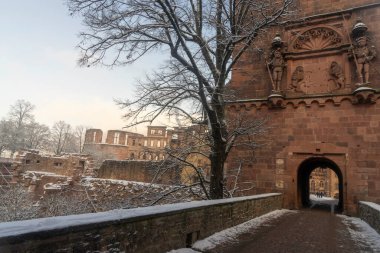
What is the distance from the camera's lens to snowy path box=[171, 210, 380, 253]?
5782 millimetres

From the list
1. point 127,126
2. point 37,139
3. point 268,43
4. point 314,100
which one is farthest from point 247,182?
point 37,139

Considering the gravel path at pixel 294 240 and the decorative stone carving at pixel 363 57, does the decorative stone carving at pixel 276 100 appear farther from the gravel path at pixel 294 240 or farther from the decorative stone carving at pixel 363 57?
the gravel path at pixel 294 240

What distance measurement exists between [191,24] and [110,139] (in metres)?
48.0

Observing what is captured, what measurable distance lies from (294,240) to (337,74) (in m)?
9.17

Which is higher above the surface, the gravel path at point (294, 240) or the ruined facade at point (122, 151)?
the ruined facade at point (122, 151)

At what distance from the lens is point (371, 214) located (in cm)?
878

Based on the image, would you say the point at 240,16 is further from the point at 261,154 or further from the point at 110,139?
the point at 110,139

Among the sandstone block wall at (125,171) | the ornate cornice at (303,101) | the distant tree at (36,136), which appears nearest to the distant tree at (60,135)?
the distant tree at (36,136)

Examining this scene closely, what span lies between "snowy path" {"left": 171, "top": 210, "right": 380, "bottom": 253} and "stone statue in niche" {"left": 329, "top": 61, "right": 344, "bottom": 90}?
6.40m

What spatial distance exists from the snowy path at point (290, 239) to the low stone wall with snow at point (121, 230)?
32cm

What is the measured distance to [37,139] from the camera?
52.9 meters

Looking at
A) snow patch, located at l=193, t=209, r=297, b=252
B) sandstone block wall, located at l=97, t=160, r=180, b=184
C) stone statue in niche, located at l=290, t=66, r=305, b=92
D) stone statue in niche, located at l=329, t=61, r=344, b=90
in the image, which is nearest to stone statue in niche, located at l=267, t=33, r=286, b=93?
stone statue in niche, located at l=290, t=66, r=305, b=92

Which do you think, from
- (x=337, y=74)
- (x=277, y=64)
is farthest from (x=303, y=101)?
(x=277, y=64)

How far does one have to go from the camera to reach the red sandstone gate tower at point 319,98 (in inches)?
483
